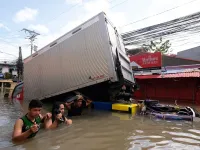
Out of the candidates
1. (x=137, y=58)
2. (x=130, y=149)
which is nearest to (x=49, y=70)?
(x=130, y=149)

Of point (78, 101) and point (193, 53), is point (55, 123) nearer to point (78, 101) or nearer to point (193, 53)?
point (78, 101)

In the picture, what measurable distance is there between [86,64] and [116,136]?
4.00 meters

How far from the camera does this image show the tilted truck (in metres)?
7.45

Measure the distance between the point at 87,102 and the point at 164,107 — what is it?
9.37ft

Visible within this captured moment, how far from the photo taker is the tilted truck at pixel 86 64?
7.45 meters

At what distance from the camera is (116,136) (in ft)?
15.0

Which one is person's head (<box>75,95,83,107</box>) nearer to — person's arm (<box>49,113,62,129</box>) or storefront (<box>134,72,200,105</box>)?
person's arm (<box>49,113,62,129</box>)

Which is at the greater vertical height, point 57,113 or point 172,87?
point 172,87

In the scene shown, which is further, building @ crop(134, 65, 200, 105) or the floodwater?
building @ crop(134, 65, 200, 105)

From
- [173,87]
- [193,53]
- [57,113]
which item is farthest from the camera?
[193,53]

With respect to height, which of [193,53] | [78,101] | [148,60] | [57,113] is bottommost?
[57,113]

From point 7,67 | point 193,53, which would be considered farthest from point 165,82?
point 7,67

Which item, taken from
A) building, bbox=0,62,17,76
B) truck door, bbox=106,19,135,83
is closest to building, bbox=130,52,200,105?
truck door, bbox=106,19,135,83

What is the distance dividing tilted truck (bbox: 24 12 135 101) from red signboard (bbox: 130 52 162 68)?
6.82 metres
